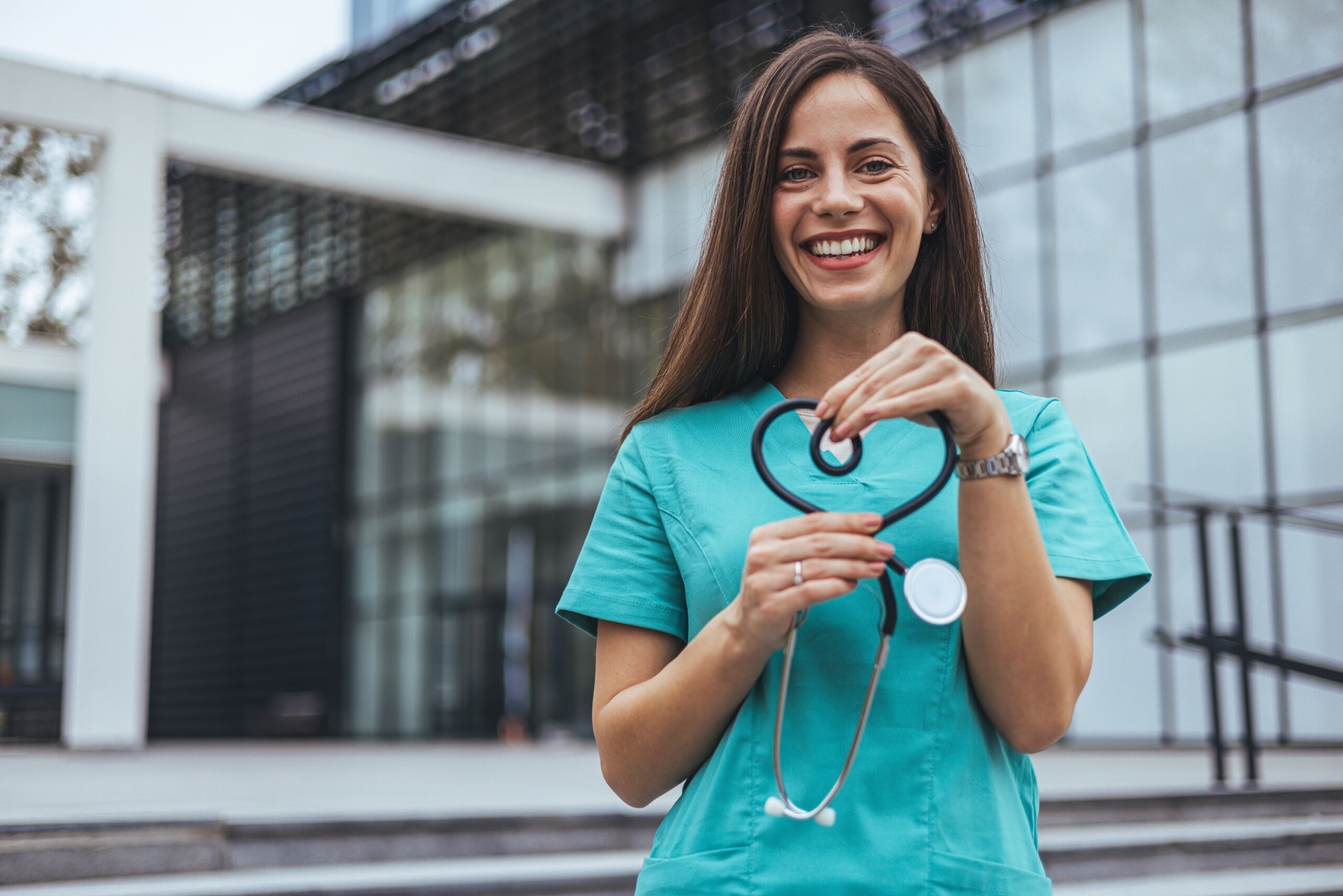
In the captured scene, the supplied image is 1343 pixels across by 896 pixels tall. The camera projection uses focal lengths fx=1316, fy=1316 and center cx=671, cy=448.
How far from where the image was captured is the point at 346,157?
13.5m

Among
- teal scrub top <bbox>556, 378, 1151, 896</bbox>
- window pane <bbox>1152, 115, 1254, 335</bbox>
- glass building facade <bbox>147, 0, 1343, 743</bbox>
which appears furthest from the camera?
window pane <bbox>1152, 115, 1254, 335</bbox>

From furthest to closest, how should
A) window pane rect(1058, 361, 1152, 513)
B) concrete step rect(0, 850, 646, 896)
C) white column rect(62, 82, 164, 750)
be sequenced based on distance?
window pane rect(1058, 361, 1152, 513) < white column rect(62, 82, 164, 750) < concrete step rect(0, 850, 646, 896)

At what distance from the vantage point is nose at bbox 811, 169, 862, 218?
1223 millimetres

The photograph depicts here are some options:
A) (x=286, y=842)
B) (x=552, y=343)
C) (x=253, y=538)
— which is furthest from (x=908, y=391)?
(x=253, y=538)

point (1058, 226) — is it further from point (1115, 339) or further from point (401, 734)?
point (401, 734)

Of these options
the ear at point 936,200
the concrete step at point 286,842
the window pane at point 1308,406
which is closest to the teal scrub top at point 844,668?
the ear at point 936,200

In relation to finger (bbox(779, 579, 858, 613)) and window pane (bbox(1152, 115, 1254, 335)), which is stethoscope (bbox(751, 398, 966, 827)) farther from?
window pane (bbox(1152, 115, 1254, 335))

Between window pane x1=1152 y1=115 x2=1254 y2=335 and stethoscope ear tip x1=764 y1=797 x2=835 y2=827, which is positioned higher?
window pane x1=1152 y1=115 x2=1254 y2=335

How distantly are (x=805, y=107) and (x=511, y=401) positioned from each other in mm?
17234

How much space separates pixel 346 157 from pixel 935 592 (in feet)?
43.7

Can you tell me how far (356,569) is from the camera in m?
20.2

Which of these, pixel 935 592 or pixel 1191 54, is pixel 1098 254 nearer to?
pixel 1191 54

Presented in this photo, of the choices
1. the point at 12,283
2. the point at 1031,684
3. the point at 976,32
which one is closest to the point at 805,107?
the point at 1031,684

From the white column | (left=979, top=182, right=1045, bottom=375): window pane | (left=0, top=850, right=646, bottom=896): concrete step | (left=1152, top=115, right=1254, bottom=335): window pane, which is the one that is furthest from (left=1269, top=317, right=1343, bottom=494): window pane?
the white column
